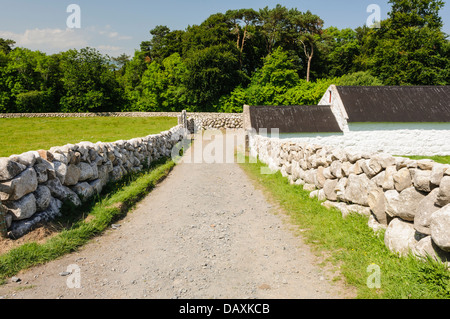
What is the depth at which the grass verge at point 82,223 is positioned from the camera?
4.46 m

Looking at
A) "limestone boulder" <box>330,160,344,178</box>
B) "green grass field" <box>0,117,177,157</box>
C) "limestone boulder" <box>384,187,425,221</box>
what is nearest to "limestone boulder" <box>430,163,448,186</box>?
"limestone boulder" <box>384,187,425,221</box>

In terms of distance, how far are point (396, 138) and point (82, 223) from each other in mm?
23351

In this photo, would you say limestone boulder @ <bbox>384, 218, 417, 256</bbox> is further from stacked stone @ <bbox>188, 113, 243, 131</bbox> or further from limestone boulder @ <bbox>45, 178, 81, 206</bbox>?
stacked stone @ <bbox>188, 113, 243, 131</bbox>

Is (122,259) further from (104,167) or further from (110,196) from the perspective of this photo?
(104,167)

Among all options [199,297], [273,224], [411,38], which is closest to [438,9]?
[411,38]

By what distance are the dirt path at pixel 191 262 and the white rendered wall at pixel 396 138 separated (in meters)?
16.8

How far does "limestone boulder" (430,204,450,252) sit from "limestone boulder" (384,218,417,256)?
25.6 inches

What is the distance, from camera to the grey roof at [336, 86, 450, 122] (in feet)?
73.2

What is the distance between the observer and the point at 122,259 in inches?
191

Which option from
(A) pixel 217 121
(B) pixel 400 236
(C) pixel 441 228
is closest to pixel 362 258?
(B) pixel 400 236

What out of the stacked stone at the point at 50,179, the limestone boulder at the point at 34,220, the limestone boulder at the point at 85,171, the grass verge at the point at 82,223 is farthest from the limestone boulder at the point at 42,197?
the limestone boulder at the point at 85,171

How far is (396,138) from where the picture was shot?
22.4m

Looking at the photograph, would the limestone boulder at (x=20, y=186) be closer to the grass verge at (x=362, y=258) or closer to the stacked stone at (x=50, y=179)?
the stacked stone at (x=50, y=179)

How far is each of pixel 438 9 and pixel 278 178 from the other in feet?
167
